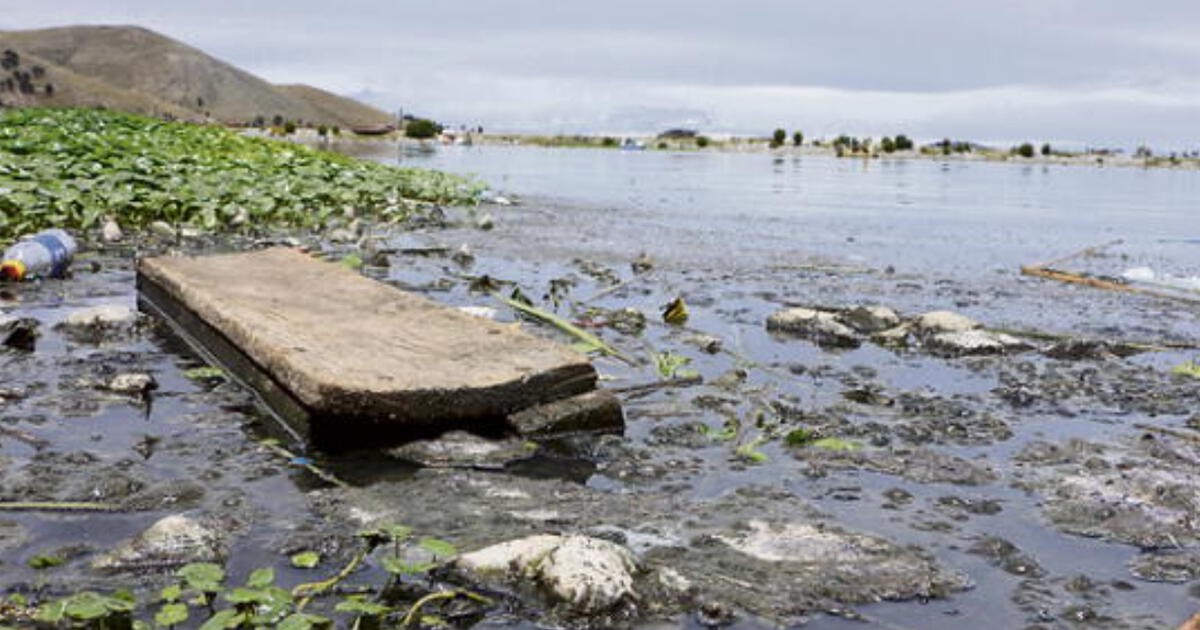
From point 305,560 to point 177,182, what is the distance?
1143cm

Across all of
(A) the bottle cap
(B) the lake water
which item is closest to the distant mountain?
(B) the lake water

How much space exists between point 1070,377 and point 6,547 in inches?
206

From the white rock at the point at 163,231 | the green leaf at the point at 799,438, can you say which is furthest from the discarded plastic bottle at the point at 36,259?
the green leaf at the point at 799,438

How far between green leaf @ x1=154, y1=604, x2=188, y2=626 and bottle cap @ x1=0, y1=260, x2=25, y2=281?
6.29 metres

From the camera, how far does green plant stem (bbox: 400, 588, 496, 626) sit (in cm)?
261

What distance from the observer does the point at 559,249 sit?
11.6 meters

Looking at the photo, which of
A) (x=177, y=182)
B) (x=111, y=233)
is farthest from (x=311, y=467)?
(x=177, y=182)

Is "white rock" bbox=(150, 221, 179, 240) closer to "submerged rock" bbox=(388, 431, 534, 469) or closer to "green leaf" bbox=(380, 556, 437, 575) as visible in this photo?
"submerged rock" bbox=(388, 431, 534, 469)

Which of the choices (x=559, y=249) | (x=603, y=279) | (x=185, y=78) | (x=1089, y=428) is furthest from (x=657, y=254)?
(x=185, y=78)

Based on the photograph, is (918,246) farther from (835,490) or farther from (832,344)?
(835,490)

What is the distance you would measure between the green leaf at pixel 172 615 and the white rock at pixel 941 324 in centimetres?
536

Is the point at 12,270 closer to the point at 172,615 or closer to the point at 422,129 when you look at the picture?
the point at 172,615

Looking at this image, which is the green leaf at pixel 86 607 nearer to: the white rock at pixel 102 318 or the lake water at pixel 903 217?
the white rock at pixel 102 318

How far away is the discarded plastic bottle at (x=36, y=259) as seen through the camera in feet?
25.4
